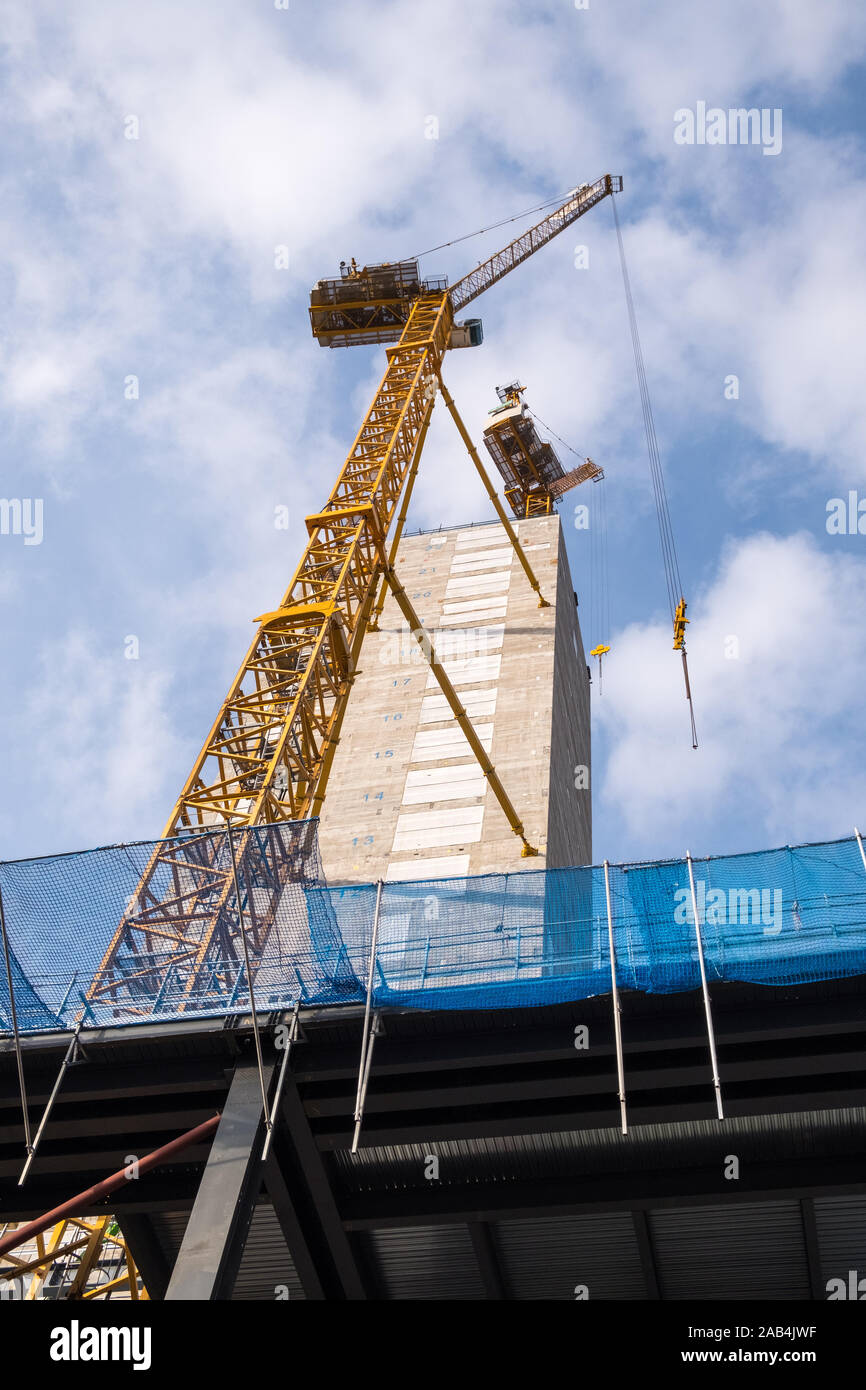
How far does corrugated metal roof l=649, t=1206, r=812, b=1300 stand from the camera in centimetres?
1805

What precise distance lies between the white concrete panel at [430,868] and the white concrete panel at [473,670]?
1073 cm

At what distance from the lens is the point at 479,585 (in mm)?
61188

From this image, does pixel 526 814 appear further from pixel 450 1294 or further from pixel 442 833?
pixel 450 1294

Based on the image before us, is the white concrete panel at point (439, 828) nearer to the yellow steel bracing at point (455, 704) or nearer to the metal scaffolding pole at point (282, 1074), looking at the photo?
the yellow steel bracing at point (455, 704)

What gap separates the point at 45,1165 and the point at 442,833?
30.4 meters

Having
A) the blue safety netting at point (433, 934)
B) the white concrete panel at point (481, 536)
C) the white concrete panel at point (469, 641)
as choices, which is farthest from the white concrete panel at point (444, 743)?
the blue safety netting at point (433, 934)

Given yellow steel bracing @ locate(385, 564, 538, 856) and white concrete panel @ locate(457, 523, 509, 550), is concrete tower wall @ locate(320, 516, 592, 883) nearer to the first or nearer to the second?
white concrete panel @ locate(457, 523, 509, 550)

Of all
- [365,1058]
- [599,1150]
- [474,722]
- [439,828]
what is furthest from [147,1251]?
[474,722]

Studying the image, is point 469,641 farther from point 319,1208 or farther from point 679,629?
point 319,1208

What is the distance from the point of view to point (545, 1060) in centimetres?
1631

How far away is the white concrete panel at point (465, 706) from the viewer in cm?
5291

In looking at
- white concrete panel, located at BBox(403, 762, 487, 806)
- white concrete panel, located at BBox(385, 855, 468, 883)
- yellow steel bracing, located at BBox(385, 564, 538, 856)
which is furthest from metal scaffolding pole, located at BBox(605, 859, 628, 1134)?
white concrete panel, located at BBox(403, 762, 487, 806)
